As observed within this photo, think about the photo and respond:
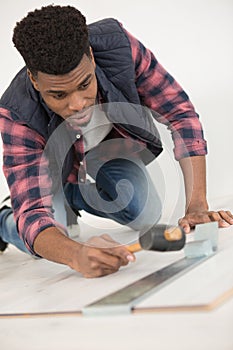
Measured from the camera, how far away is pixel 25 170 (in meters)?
1.86

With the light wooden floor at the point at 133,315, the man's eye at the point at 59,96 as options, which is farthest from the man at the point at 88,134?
the light wooden floor at the point at 133,315

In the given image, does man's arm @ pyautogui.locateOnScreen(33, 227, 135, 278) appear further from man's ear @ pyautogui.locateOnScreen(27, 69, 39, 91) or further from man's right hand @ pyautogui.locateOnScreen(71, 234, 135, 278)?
man's ear @ pyautogui.locateOnScreen(27, 69, 39, 91)

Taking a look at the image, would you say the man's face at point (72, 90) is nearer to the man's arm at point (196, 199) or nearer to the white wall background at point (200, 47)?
the man's arm at point (196, 199)

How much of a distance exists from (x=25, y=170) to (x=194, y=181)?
1.67ft

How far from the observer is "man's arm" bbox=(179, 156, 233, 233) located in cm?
194

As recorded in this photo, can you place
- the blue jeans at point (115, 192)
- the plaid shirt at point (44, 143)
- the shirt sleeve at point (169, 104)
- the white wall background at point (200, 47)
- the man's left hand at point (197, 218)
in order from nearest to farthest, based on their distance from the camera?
the plaid shirt at point (44, 143) < the man's left hand at point (197, 218) < the shirt sleeve at point (169, 104) < the blue jeans at point (115, 192) < the white wall background at point (200, 47)

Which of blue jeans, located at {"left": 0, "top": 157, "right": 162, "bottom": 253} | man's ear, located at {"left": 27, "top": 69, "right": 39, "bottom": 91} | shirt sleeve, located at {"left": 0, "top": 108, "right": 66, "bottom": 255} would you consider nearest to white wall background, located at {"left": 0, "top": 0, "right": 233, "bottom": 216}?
blue jeans, located at {"left": 0, "top": 157, "right": 162, "bottom": 253}

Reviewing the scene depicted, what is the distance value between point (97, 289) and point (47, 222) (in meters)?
0.30

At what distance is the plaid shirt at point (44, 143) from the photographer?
1816mm

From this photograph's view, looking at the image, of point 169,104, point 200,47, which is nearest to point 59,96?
point 169,104

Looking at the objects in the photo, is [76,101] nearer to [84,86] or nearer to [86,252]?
[84,86]

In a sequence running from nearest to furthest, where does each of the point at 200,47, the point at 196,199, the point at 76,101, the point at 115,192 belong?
the point at 76,101
the point at 196,199
the point at 115,192
the point at 200,47

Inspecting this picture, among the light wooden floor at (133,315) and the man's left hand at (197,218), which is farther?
the man's left hand at (197,218)

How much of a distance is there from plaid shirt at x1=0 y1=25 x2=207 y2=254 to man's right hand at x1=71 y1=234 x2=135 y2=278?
0.16 metres
